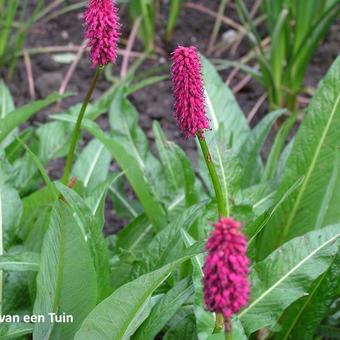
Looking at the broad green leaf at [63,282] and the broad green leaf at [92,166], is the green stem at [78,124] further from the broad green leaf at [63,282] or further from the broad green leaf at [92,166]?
the broad green leaf at [92,166]

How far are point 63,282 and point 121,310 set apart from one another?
1.07ft

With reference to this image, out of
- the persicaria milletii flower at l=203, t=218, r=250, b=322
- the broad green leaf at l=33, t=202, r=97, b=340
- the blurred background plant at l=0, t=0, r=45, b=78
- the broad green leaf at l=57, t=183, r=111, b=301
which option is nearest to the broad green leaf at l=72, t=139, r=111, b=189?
the broad green leaf at l=57, t=183, r=111, b=301

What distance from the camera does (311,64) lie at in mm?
5465

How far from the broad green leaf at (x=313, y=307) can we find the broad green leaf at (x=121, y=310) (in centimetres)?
69

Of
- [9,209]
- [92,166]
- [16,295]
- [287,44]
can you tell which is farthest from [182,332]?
[287,44]

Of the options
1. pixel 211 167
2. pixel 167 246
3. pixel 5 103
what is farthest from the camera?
pixel 5 103

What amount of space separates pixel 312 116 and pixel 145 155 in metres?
0.86

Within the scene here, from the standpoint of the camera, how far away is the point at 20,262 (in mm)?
2740

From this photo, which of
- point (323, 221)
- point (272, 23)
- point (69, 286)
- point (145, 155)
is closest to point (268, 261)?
point (323, 221)

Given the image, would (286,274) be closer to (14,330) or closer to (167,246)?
(167,246)

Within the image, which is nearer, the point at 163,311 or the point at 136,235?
the point at 163,311

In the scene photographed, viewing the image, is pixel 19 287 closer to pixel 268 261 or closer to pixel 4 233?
pixel 4 233

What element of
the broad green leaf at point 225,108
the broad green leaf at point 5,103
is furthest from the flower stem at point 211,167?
the broad green leaf at point 5,103

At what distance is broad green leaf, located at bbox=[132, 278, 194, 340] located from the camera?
2.52 metres
